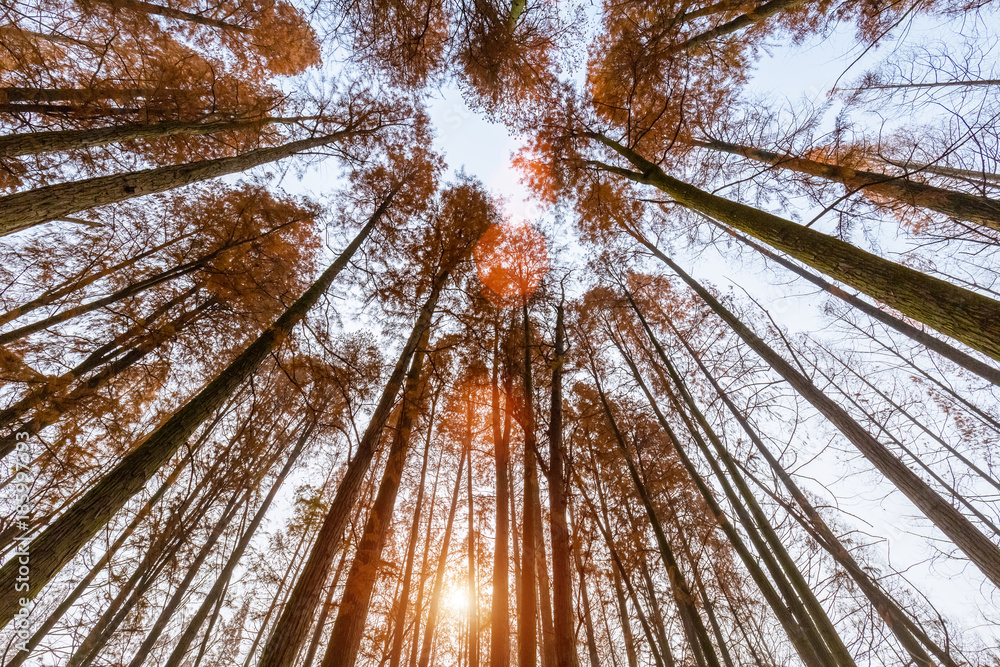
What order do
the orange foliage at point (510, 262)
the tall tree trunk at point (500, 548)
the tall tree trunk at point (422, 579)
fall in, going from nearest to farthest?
the tall tree trunk at point (500, 548)
the orange foliage at point (510, 262)
the tall tree trunk at point (422, 579)

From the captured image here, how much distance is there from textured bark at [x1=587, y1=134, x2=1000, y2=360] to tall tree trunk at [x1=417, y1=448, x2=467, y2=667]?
7.96m

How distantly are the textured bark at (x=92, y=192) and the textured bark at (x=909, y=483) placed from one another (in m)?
9.37

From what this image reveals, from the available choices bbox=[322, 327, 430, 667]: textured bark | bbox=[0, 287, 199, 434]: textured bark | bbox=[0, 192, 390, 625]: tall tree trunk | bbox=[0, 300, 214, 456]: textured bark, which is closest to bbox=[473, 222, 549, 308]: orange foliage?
bbox=[322, 327, 430, 667]: textured bark

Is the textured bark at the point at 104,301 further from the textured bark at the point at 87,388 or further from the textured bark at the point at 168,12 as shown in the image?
the textured bark at the point at 168,12

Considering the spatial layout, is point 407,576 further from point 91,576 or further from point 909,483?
point 909,483

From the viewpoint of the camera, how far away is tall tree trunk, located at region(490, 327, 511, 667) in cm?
401

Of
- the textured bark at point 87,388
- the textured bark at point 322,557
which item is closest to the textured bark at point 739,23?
the textured bark at point 322,557

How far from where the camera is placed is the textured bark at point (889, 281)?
7.00 ft

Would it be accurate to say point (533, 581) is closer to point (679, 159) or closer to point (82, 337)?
point (82, 337)

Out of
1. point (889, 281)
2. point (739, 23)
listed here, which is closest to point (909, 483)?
point (889, 281)

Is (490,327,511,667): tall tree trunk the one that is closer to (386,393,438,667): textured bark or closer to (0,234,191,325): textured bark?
(386,393,438,667): textured bark

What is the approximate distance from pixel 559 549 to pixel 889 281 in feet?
14.1

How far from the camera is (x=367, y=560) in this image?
377cm

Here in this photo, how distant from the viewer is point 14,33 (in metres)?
4.63
